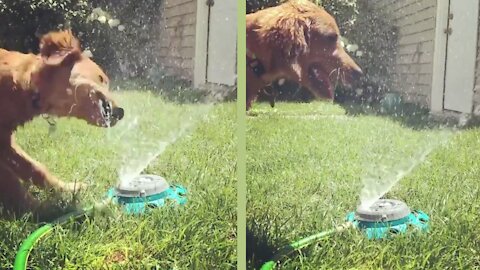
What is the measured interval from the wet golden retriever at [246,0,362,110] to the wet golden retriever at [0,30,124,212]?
68 centimetres

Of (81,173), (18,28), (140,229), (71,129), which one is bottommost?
(140,229)

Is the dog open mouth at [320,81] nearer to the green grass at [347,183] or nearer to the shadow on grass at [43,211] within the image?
the green grass at [347,183]

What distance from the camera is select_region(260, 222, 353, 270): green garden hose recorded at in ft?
9.07

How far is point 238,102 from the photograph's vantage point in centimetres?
279

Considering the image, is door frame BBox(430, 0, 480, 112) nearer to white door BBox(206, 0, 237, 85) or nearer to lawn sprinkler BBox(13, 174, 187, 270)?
white door BBox(206, 0, 237, 85)

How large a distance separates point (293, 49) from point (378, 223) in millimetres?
897

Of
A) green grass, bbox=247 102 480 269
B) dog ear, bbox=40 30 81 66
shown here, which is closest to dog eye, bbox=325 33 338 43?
green grass, bbox=247 102 480 269

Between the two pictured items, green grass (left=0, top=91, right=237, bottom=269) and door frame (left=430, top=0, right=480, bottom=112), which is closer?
door frame (left=430, top=0, right=480, bottom=112)

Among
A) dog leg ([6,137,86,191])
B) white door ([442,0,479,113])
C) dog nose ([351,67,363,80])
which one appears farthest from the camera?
dog leg ([6,137,86,191])

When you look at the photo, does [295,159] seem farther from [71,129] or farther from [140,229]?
[71,129]

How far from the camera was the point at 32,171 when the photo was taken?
2826mm

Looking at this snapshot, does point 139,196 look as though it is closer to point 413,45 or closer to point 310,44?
point 310,44

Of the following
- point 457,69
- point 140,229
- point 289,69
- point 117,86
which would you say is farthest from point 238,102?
point 457,69

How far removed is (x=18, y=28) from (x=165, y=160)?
898 mm
